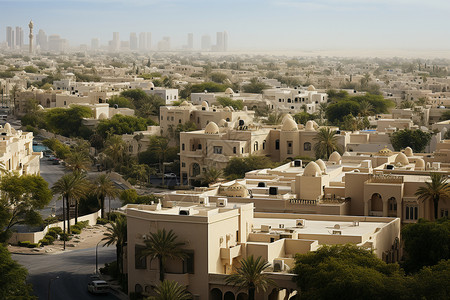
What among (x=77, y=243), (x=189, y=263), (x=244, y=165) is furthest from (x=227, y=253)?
(x=244, y=165)

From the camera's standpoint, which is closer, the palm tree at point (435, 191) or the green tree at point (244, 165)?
the palm tree at point (435, 191)

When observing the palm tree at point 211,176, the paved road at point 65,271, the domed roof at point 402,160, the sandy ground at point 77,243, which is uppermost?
the domed roof at point 402,160

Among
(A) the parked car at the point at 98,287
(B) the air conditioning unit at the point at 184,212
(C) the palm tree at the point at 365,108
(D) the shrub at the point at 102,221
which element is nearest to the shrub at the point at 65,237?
(D) the shrub at the point at 102,221

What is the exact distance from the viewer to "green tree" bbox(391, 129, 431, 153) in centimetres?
6675

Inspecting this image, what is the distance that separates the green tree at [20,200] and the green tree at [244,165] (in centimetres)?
1546

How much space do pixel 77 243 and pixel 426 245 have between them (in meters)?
17.6

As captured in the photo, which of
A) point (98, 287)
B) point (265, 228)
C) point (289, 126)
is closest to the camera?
point (98, 287)

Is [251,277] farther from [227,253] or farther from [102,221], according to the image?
[102,221]

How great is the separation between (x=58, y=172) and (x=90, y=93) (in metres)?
32.8

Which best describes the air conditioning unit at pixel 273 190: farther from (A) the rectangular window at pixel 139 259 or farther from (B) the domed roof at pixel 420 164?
(A) the rectangular window at pixel 139 259

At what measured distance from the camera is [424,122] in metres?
88.4

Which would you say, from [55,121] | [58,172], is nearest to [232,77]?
[55,121]

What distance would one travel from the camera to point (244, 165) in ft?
207

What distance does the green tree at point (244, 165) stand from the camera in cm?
6288
